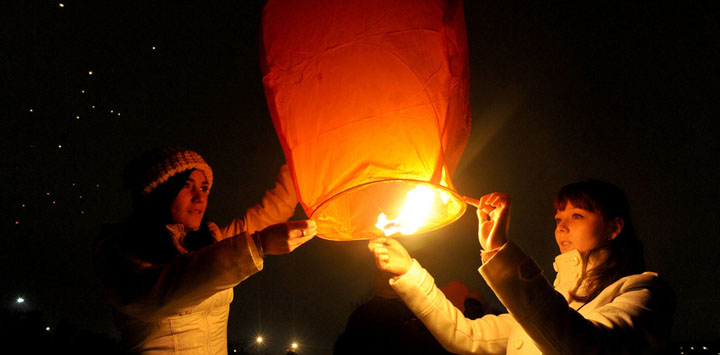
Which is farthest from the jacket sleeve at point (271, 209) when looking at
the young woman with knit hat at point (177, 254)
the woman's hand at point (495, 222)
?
the woman's hand at point (495, 222)

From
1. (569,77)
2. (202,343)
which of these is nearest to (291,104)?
(202,343)

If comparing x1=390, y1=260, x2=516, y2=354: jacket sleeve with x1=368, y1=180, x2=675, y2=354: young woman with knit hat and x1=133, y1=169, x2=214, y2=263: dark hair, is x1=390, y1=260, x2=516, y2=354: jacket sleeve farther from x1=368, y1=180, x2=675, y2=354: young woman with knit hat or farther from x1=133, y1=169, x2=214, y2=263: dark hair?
x1=133, y1=169, x2=214, y2=263: dark hair

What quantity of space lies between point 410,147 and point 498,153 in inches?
151

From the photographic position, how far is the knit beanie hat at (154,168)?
2.10m

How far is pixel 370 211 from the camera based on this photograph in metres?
2.29

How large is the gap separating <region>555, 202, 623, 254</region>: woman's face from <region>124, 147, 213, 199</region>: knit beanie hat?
7.51 feet

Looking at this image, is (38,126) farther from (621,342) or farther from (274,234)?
(621,342)

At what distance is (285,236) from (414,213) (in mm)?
722

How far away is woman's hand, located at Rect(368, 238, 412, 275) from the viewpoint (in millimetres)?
2262

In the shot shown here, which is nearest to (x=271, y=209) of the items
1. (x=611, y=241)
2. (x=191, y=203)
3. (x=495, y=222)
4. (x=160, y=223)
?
(x=191, y=203)

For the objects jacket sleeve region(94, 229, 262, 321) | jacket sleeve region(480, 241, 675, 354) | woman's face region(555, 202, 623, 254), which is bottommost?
jacket sleeve region(480, 241, 675, 354)

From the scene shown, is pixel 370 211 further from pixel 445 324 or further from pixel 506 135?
pixel 506 135

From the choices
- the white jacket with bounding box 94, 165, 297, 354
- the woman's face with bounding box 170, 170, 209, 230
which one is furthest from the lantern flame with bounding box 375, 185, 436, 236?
the woman's face with bounding box 170, 170, 209, 230

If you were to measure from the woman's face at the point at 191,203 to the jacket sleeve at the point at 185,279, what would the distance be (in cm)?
52
